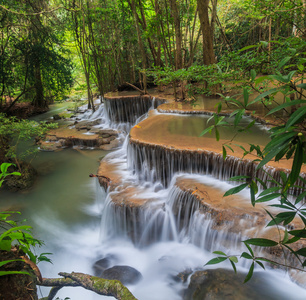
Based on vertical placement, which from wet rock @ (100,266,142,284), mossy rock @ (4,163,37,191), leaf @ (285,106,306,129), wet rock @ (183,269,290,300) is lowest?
wet rock @ (100,266,142,284)

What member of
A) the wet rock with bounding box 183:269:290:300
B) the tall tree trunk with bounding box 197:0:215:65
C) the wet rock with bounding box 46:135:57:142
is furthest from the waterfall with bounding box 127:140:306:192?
the wet rock with bounding box 46:135:57:142

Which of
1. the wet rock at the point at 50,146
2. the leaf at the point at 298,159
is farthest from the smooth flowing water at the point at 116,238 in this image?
the leaf at the point at 298,159

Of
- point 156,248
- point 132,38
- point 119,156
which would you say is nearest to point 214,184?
point 156,248

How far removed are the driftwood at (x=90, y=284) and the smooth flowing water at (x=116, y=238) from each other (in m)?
2.22

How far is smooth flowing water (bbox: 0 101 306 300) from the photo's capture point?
3887 millimetres

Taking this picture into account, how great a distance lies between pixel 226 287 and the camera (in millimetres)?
3238

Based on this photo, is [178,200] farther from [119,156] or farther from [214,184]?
[119,156]

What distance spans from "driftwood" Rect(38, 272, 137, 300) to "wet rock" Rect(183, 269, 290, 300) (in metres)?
1.90

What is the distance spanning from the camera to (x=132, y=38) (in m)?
12.0

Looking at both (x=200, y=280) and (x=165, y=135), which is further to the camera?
(x=165, y=135)

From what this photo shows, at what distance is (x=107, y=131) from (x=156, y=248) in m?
6.75

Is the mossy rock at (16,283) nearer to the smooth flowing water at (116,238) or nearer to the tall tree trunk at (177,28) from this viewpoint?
the smooth flowing water at (116,238)

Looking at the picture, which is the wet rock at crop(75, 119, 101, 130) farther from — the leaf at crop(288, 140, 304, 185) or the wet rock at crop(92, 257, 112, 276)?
the leaf at crop(288, 140, 304, 185)

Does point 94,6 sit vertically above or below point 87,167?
above
